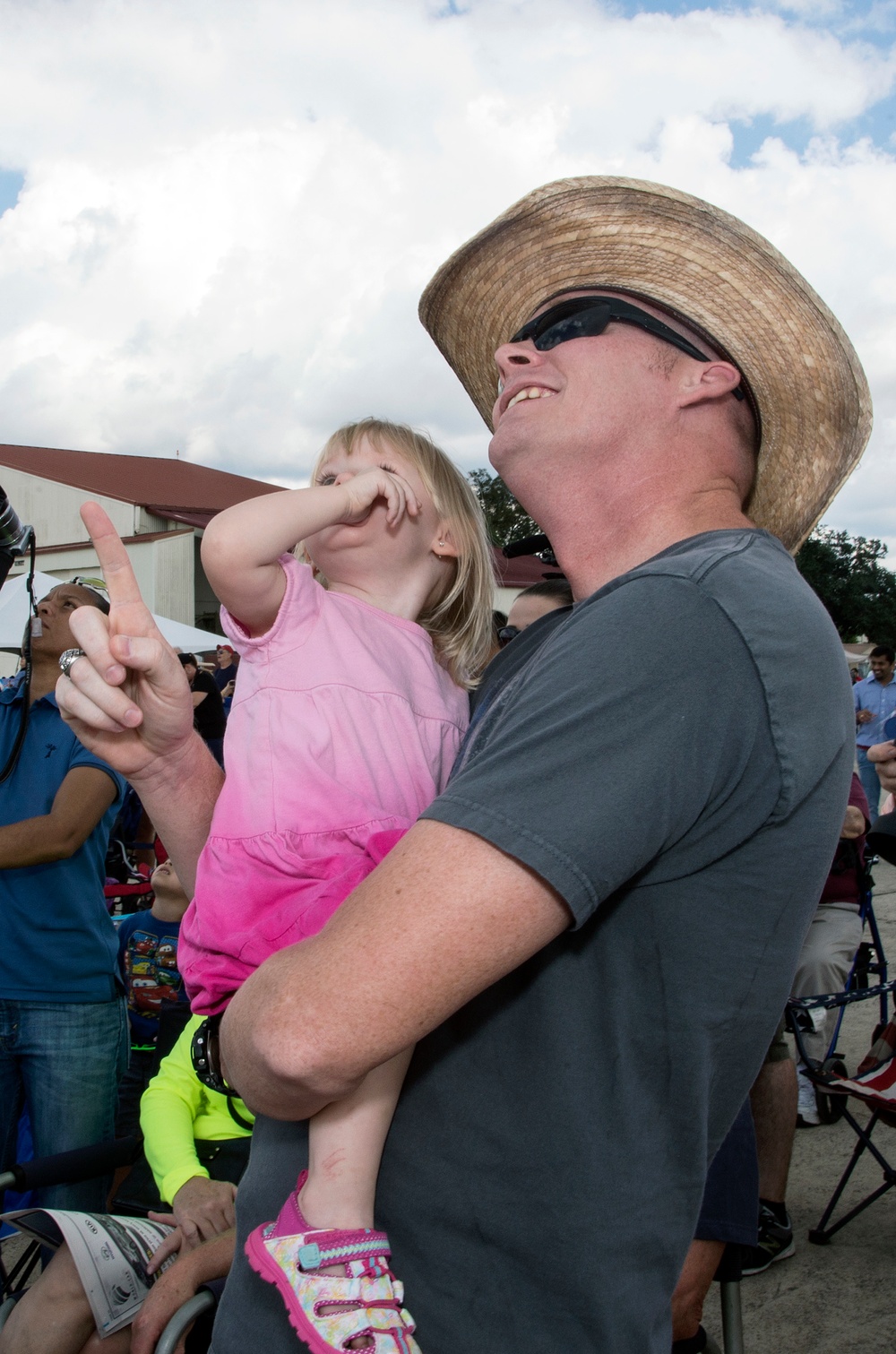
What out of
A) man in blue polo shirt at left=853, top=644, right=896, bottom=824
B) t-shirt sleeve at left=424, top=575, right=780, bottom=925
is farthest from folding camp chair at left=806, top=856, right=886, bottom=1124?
man in blue polo shirt at left=853, top=644, right=896, bottom=824

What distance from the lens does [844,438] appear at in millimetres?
1928

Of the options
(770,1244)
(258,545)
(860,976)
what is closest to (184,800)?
(258,545)

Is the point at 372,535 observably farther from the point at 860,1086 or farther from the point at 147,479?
the point at 147,479

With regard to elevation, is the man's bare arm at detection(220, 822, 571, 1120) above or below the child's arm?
below

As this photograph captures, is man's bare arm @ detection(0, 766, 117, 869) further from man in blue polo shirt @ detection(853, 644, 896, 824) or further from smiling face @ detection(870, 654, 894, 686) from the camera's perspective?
smiling face @ detection(870, 654, 894, 686)

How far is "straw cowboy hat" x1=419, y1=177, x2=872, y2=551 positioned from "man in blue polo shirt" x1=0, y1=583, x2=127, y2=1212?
8.10 feet

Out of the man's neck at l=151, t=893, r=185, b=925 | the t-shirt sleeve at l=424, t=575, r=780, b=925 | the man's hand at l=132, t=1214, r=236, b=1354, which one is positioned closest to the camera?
the t-shirt sleeve at l=424, t=575, r=780, b=925

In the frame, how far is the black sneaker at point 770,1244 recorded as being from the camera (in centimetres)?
373

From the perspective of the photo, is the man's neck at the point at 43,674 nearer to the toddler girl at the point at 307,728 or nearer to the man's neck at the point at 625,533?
the toddler girl at the point at 307,728

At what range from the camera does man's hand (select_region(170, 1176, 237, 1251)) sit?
2600 mm

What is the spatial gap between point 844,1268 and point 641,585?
370 centimetres

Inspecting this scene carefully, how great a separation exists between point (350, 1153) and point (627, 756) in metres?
0.64

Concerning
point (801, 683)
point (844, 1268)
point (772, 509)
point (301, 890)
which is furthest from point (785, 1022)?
point (801, 683)

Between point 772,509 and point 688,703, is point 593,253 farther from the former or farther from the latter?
point 688,703
